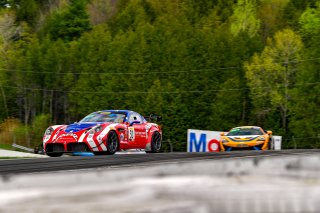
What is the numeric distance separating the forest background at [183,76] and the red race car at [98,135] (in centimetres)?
4179

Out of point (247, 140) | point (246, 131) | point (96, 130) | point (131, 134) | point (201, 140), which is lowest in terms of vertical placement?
point (201, 140)

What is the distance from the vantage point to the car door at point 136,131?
17.4 m

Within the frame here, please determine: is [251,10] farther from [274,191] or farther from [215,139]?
[274,191]

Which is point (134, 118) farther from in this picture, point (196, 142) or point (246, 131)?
point (196, 142)

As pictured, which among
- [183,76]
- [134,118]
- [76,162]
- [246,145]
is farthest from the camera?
[183,76]

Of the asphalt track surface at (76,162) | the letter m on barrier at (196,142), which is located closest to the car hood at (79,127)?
the asphalt track surface at (76,162)

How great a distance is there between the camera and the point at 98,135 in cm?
1594

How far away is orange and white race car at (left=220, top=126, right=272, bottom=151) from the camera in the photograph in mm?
22891

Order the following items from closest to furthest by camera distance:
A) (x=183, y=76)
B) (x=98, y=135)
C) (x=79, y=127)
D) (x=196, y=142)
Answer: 1. (x=98, y=135)
2. (x=79, y=127)
3. (x=196, y=142)
4. (x=183, y=76)

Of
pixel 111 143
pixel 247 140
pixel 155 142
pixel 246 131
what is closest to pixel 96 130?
pixel 111 143

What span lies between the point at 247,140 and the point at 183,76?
48294mm

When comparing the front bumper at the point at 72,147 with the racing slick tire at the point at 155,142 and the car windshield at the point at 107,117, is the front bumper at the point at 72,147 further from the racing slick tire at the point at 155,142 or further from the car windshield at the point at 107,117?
the racing slick tire at the point at 155,142

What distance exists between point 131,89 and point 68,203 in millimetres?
67203

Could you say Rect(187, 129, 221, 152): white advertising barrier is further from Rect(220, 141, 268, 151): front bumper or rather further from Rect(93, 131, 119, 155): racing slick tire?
Rect(93, 131, 119, 155): racing slick tire
